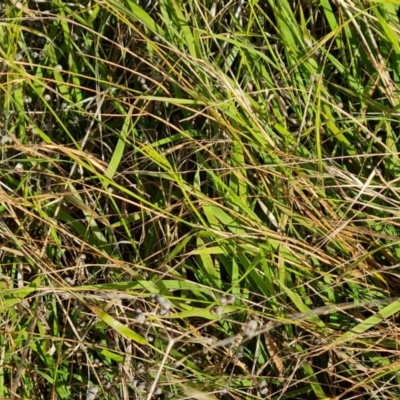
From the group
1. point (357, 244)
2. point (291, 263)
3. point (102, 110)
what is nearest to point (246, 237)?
point (291, 263)

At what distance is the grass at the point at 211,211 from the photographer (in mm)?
1324

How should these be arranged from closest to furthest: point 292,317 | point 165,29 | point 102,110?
point 292,317, point 165,29, point 102,110

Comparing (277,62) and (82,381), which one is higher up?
(277,62)

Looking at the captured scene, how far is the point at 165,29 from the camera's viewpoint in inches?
56.4

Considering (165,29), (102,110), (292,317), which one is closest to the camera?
(292,317)

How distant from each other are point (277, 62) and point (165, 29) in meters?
0.24

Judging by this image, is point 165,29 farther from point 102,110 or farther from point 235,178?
point 235,178

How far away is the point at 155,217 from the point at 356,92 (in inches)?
18.4

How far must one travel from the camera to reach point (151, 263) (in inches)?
56.6

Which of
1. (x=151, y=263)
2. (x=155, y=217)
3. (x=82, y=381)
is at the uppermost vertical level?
(x=155, y=217)

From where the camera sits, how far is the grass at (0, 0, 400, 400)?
52.1 inches

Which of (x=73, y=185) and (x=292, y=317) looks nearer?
(x=292, y=317)

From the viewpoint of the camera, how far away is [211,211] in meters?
1.37

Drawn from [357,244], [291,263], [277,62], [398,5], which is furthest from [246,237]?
[398,5]
